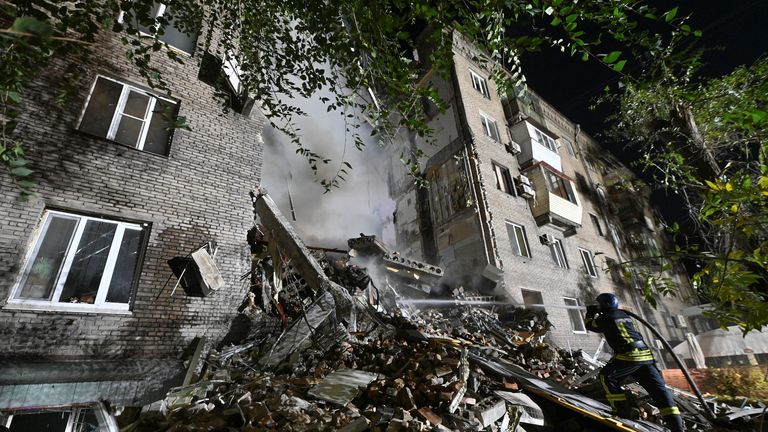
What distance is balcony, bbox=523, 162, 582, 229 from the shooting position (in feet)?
51.6

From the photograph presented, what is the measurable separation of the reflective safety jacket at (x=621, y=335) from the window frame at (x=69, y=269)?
7919 millimetres

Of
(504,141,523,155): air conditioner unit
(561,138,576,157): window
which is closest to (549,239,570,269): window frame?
(504,141,523,155): air conditioner unit

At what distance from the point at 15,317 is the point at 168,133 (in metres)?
3.95

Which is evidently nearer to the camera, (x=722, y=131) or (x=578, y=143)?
(x=722, y=131)

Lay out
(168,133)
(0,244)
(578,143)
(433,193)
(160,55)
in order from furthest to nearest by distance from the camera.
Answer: (578,143), (433,193), (160,55), (168,133), (0,244)

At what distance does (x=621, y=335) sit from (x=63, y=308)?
8.65 meters

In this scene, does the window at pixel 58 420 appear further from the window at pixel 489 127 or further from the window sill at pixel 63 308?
the window at pixel 489 127

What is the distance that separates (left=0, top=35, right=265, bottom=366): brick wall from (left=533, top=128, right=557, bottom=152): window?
1682 cm

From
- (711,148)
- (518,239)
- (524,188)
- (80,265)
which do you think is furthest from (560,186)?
(80,265)

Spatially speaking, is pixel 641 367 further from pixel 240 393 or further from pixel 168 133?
pixel 168 133

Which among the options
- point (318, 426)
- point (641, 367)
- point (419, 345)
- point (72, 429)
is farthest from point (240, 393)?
point (641, 367)

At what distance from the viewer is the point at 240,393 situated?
416 cm

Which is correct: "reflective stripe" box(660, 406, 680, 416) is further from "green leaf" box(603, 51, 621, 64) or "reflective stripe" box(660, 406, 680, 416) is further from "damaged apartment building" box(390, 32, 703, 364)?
"damaged apartment building" box(390, 32, 703, 364)

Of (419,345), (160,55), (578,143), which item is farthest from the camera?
(578,143)
